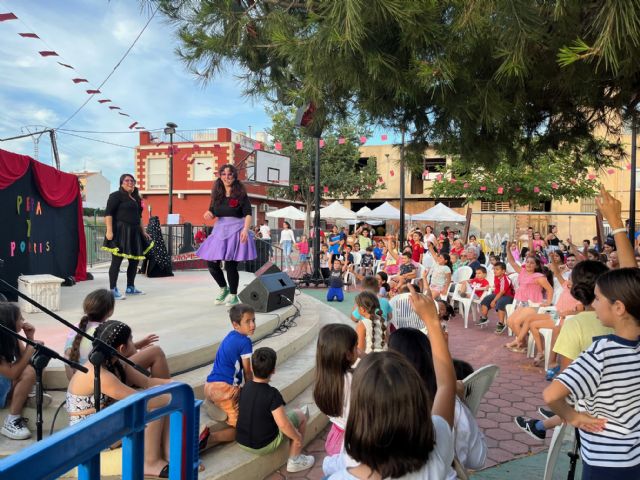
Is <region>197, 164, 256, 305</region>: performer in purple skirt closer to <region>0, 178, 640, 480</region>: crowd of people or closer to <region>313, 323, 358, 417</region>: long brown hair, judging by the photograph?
<region>0, 178, 640, 480</region>: crowd of people

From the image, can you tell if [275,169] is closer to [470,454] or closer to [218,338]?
[218,338]

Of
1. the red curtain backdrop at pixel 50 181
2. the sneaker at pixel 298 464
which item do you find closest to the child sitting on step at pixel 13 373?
the sneaker at pixel 298 464

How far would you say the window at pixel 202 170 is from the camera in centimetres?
3055

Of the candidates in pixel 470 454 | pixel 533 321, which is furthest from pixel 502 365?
pixel 470 454

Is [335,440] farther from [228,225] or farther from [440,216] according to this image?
[440,216]

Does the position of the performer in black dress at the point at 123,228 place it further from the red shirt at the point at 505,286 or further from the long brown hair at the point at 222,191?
the red shirt at the point at 505,286

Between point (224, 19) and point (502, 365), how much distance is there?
191 inches

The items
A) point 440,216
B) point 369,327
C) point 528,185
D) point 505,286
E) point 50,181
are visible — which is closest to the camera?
point 369,327

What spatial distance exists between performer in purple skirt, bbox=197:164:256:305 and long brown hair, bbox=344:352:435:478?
3.99 metres

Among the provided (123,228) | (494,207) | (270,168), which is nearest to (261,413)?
(123,228)

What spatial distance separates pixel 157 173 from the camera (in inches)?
1249

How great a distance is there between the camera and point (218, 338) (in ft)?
13.8

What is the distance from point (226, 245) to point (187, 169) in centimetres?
2782

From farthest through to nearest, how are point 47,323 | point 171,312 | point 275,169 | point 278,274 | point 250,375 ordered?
point 275,169 < point 278,274 < point 171,312 < point 47,323 < point 250,375
